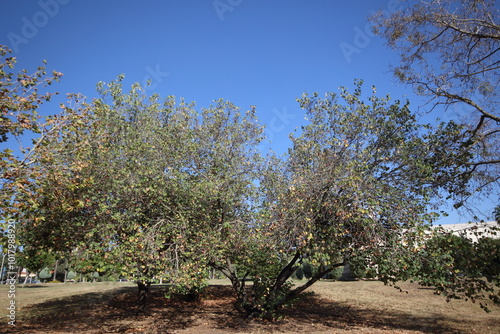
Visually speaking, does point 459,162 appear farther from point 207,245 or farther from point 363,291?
point 363,291

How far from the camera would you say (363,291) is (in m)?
21.9

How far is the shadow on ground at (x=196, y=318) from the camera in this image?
40.6 feet

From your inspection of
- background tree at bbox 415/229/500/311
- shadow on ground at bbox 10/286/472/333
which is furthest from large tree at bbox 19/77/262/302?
background tree at bbox 415/229/500/311

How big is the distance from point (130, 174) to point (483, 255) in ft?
38.5

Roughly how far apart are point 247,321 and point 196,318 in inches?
101

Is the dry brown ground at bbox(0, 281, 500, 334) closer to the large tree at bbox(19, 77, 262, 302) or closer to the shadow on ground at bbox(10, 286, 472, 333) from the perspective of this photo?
the shadow on ground at bbox(10, 286, 472, 333)

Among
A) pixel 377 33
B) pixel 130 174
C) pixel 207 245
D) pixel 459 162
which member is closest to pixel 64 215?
pixel 130 174

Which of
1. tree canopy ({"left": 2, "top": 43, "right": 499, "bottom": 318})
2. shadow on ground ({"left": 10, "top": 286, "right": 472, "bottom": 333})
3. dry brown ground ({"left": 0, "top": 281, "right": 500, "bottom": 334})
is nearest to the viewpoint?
tree canopy ({"left": 2, "top": 43, "right": 499, "bottom": 318})

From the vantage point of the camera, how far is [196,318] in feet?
46.9

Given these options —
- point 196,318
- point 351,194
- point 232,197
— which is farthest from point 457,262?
point 196,318

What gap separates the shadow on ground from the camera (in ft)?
40.6

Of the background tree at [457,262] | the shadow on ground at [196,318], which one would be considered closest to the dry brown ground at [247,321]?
the shadow on ground at [196,318]

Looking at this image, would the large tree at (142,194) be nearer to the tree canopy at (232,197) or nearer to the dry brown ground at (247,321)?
the tree canopy at (232,197)

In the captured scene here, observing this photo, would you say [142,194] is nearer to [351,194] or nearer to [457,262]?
[351,194]
